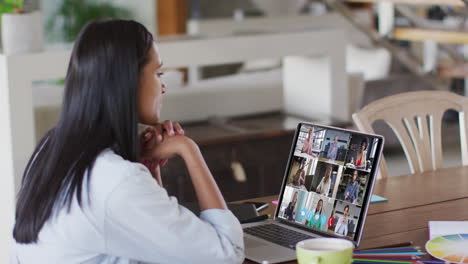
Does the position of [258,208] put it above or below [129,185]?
below

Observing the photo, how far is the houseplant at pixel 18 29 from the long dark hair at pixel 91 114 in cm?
181

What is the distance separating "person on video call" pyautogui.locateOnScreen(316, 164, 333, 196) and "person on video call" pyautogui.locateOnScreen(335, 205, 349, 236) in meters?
0.07

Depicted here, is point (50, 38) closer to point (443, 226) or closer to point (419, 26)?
point (419, 26)

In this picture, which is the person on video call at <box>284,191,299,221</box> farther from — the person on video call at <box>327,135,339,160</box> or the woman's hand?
the woman's hand

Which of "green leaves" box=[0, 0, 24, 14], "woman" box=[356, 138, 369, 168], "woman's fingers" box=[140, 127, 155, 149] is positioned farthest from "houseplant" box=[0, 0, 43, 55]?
"woman" box=[356, 138, 369, 168]

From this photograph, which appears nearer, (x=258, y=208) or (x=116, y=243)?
Result: (x=116, y=243)

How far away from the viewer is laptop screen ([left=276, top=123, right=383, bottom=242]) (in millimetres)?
1746

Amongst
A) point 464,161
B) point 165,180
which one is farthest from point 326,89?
point 464,161

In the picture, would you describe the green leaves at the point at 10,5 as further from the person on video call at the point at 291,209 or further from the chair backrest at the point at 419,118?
the person on video call at the point at 291,209

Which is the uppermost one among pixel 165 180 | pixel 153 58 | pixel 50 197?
pixel 153 58

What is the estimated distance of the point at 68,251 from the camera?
1.56 m

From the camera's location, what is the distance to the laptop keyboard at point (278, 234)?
1783mm

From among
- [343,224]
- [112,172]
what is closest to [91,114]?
[112,172]

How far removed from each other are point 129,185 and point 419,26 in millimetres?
3769
